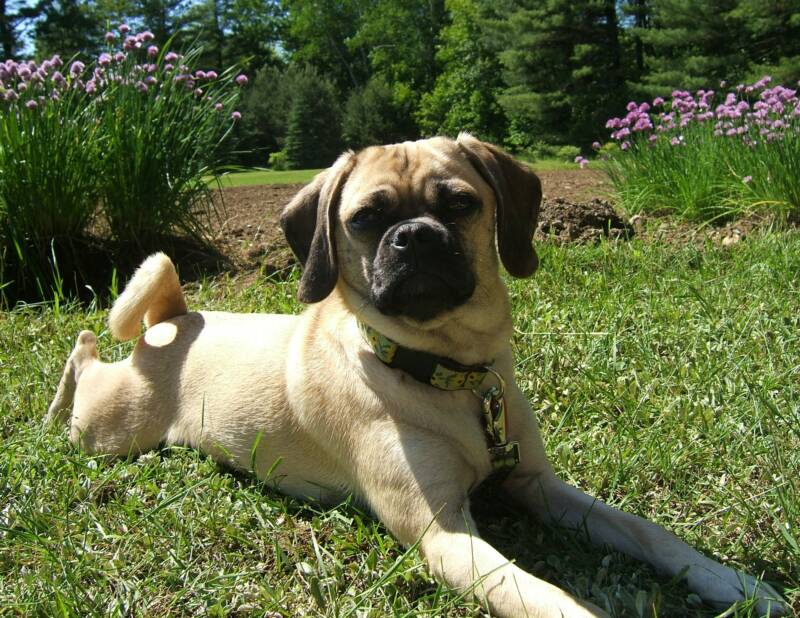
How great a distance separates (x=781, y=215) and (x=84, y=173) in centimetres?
523

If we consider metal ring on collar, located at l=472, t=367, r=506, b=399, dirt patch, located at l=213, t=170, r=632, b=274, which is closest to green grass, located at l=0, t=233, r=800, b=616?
metal ring on collar, located at l=472, t=367, r=506, b=399

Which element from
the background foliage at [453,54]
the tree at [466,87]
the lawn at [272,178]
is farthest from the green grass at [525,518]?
the tree at [466,87]

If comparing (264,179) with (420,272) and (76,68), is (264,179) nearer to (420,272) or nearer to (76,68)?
(76,68)

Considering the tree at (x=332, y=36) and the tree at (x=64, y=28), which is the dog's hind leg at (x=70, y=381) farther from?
the tree at (x=332, y=36)

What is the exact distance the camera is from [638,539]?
2299 millimetres

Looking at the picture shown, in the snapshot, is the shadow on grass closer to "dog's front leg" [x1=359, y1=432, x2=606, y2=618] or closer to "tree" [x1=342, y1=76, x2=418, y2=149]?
"dog's front leg" [x1=359, y1=432, x2=606, y2=618]

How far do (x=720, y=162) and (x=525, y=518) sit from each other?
485 centimetres

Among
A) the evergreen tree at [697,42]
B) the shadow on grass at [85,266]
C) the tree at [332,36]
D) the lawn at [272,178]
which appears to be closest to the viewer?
the shadow on grass at [85,266]

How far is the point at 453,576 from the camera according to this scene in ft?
6.95

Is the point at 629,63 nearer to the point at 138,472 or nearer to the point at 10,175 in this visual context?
the point at 10,175

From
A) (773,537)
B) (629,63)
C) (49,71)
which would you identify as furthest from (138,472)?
(629,63)

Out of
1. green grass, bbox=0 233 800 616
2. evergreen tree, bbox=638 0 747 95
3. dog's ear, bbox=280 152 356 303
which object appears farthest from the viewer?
evergreen tree, bbox=638 0 747 95

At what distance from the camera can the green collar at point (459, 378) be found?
8.08 feet

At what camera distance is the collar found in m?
2.46
